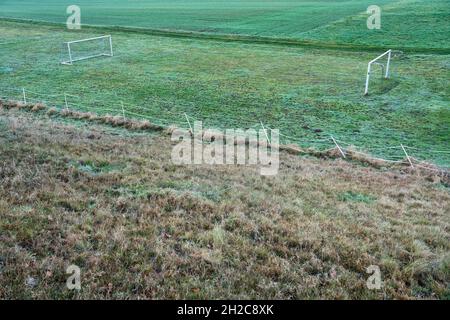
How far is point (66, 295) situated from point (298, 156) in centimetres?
1511

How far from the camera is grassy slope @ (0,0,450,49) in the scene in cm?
5350

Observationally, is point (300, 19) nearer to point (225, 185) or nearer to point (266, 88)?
point (266, 88)

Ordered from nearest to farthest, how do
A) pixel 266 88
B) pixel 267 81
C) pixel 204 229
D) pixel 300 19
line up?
pixel 204 229 < pixel 266 88 < pixel 267 81 < pixel 300 19

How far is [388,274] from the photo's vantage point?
8.70 m

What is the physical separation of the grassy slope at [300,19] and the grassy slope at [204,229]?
40.7 m

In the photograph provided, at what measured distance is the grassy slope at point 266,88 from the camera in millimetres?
25469

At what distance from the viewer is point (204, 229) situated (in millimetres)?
10539

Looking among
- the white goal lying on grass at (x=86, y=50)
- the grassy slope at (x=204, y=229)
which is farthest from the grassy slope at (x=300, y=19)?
the grassy slope at (x=204, y=229)

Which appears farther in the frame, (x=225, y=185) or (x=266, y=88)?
(x=266, y=88)

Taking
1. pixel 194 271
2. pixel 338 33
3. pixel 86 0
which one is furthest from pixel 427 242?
pixel 86 0

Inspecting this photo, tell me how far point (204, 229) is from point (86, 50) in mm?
47921

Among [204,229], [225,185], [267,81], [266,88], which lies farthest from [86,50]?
[204,229]

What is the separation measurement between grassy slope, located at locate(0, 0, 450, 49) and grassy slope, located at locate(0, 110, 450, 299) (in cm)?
4073
